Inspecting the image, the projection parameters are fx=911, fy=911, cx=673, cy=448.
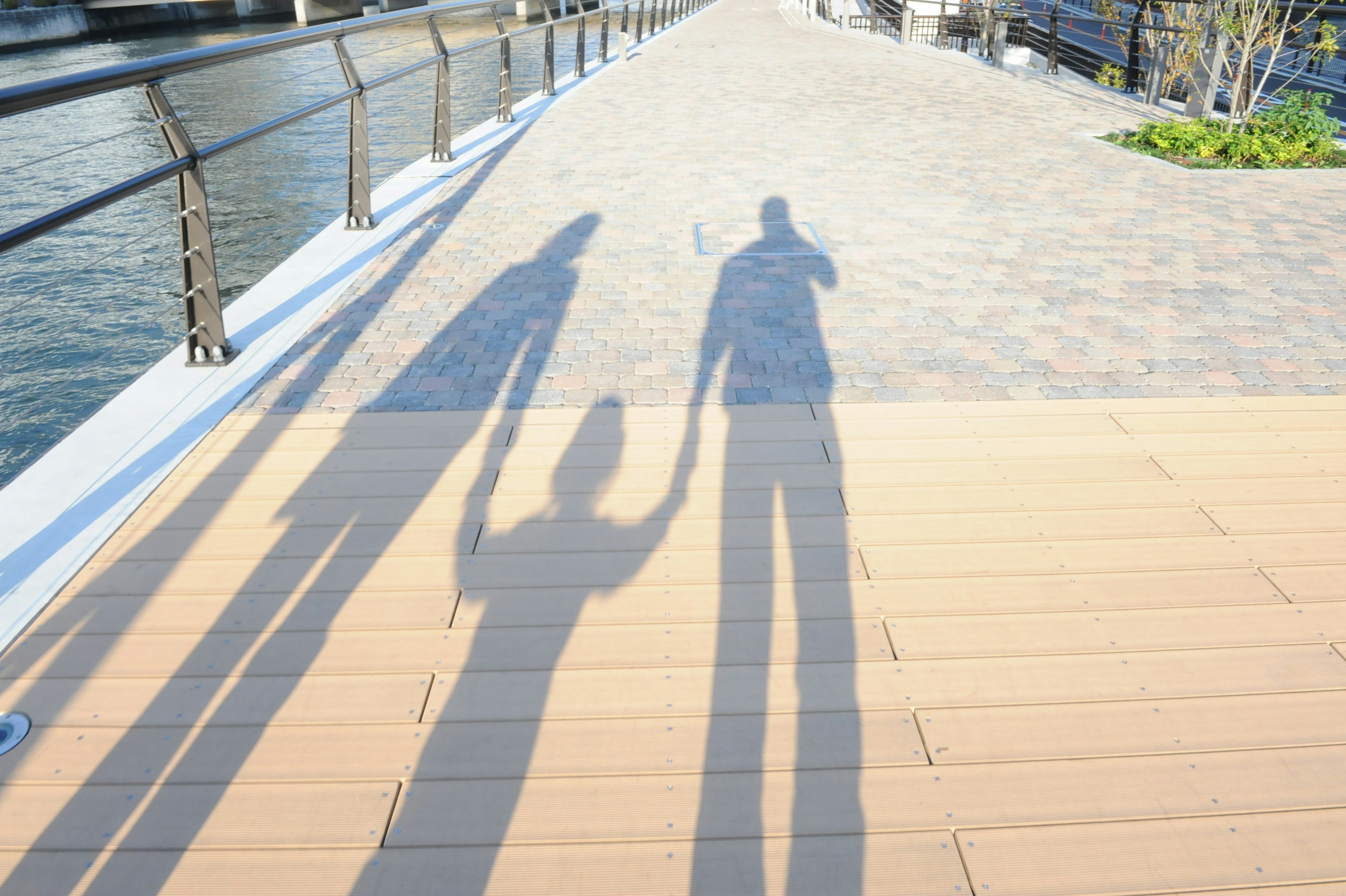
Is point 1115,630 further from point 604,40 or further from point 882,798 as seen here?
point 604,40

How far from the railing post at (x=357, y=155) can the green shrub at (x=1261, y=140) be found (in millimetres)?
7640

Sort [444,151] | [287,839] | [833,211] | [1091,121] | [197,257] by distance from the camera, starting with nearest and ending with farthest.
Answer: [287,839] < [197,257] < [833,211] < [444,151] < [1091,121]

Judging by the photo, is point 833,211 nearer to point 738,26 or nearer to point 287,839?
point 287,839

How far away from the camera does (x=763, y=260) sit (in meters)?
6.14

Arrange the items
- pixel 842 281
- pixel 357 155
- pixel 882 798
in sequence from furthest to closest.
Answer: pixel 357 155 < pixel 842 281 < pixel 882 798

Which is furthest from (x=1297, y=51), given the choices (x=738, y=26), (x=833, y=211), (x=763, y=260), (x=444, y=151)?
(x=738, y=26)

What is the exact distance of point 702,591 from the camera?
290 cm

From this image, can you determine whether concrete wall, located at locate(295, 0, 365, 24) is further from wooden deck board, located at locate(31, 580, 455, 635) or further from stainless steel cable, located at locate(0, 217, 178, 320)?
wooden deck board, located at locate(31, 580, 455, 635)

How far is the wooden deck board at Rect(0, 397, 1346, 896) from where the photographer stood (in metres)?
2.08

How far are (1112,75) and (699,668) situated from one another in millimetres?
18137

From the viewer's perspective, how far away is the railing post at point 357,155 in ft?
20.1

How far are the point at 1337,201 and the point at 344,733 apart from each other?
28.3 feet

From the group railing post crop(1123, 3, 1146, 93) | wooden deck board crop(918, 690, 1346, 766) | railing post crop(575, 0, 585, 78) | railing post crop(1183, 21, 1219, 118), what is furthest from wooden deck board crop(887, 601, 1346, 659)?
railing post crop(575, 0, 585, 78)

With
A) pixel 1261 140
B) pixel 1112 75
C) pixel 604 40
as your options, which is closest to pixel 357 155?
pixel 1261 140
